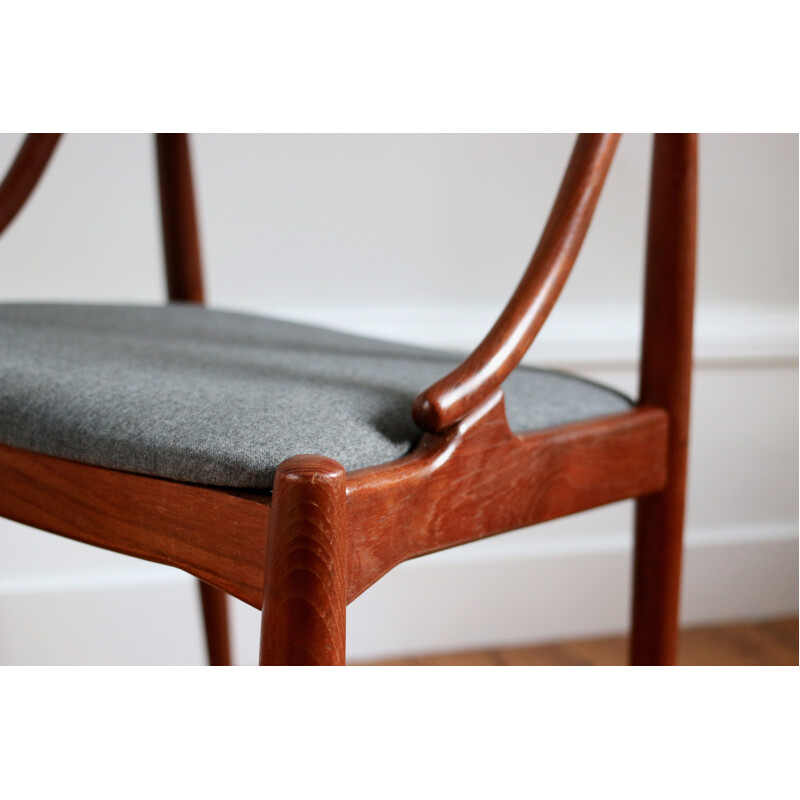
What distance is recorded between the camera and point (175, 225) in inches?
34.1

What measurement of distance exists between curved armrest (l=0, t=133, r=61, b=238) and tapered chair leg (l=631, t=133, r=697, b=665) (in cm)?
44

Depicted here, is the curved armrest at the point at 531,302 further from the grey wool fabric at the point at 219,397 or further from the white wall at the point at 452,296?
the white wall at the point at 452,296

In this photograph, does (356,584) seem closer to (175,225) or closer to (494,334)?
(494,334)

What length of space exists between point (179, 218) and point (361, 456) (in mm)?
490

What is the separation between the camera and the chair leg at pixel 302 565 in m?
0.38

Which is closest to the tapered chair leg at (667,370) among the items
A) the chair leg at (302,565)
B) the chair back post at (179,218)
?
the chair leg at (302,565)

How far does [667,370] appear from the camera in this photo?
623 mm

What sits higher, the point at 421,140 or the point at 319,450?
the point at 421,140

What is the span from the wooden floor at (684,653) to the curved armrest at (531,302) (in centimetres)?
80

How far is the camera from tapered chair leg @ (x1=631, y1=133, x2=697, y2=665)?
0.61 m

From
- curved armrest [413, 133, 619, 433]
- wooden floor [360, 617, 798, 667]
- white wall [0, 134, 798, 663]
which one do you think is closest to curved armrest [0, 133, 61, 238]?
white wall [0, 134, 798, 663]
